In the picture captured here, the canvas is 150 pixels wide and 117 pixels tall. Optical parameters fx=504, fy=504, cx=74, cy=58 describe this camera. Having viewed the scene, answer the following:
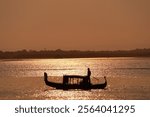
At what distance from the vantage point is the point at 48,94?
43.6 m

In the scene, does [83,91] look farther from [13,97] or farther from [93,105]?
[93,105]

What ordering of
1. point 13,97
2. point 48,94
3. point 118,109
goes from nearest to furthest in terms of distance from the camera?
point 118,109 → point 13,97 → point 48,94

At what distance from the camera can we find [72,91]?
45156mm

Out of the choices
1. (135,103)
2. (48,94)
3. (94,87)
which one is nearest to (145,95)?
(94,87)

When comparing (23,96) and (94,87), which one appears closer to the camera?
(23,96)

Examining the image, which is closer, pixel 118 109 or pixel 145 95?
pixel 118 109

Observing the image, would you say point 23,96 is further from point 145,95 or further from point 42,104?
point 42,104

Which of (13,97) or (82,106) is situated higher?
(82,106)

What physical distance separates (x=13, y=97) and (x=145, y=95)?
10533mm

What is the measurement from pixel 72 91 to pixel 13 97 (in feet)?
22.9

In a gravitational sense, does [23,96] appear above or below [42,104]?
below

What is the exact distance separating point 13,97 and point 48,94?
4.50m

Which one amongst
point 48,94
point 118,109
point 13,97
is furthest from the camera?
point 48,94

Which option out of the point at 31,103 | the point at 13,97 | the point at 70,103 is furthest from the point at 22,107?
the point at 13,97
